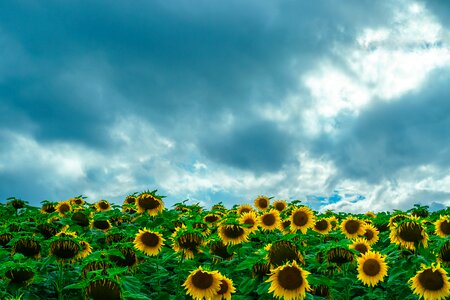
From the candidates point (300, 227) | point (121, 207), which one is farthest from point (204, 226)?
point (121, 207)

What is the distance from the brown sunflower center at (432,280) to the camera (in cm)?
716

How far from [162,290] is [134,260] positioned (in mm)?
782

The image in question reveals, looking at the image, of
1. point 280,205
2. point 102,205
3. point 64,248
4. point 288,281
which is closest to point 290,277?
point 288,281

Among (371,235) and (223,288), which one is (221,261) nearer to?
(223,288)

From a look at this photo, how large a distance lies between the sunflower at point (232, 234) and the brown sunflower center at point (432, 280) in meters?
3.31

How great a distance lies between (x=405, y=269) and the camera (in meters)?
8.16

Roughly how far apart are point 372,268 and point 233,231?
2.59 m

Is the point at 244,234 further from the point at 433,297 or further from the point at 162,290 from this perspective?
the point at 433,297

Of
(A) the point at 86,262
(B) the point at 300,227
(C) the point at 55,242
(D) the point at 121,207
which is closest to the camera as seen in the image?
(A) the point at 86,262

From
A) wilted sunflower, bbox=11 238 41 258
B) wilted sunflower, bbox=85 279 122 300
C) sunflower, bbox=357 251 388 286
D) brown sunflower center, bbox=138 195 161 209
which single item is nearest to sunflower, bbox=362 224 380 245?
sunflower, bbox=357 251 388 286

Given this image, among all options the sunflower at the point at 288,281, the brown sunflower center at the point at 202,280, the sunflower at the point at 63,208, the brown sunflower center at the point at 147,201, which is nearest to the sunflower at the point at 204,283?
the brown sunflower center at the point at 202,280

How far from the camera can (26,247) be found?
874 centimetres

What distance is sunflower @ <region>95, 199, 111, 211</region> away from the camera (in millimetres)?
15828

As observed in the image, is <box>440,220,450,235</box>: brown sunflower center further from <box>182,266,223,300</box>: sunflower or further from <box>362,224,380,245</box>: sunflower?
<box>182,266,223,300</box>: sunflower
